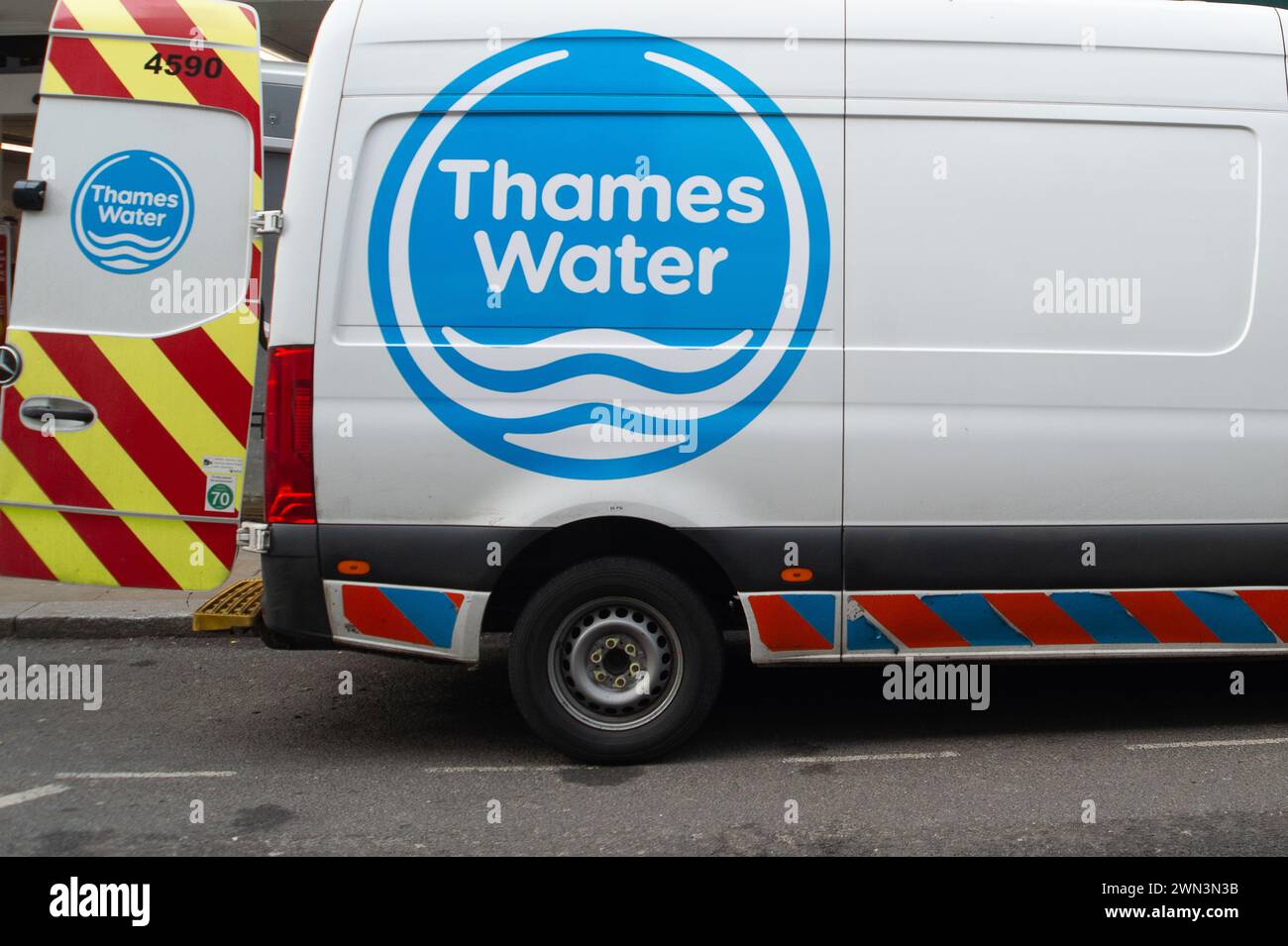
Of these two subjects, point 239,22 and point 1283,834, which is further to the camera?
point 239,22

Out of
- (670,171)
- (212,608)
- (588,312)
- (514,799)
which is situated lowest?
(514,799)

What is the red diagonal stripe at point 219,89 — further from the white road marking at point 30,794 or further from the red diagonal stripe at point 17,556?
the white road marking at point 30,794

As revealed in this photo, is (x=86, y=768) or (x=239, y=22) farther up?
(x=239, y=22)

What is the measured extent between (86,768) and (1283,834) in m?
4.10

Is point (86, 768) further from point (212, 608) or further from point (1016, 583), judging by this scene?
point (1016, 583)

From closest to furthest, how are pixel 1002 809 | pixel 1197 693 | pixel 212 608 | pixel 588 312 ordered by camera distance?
pixel 1002 809, pixel 588 312, pixel 212 608, pixel 1197 693

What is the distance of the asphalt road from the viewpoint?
Result: 14.2 feet

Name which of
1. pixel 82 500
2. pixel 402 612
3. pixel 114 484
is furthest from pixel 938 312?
pixel 82 500

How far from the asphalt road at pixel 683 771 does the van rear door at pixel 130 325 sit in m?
0.81

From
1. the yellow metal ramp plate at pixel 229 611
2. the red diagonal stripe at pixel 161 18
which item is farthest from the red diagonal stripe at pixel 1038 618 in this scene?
the red diagonal stripe at pixel 161 18

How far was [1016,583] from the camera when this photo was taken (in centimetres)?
498

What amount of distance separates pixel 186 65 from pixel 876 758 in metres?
3.72

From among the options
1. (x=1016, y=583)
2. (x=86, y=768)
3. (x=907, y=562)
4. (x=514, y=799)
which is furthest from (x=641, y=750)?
(x=86, y=768)

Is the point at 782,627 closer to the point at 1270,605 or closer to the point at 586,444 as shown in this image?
the point at 586,444
